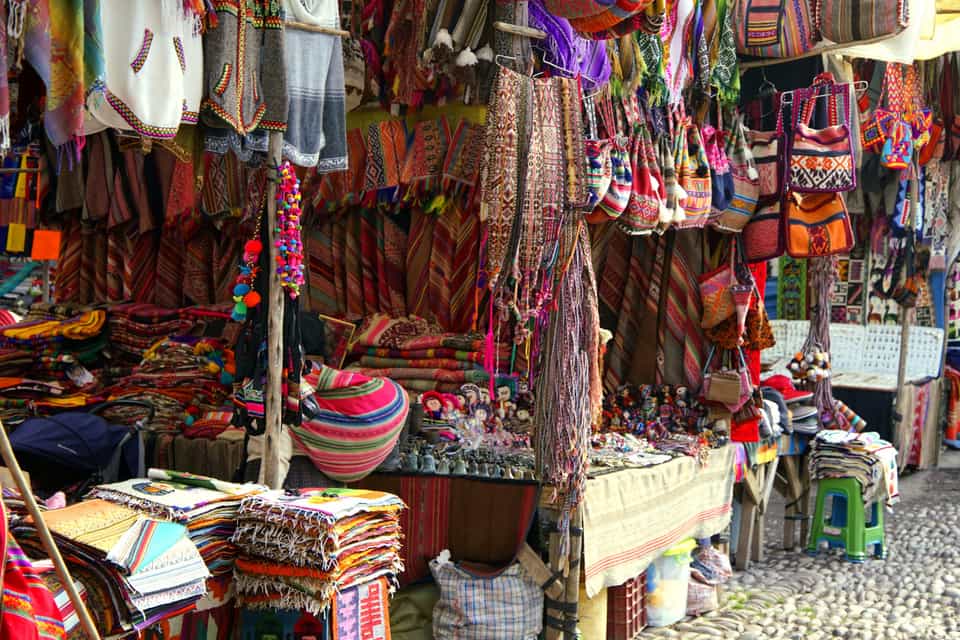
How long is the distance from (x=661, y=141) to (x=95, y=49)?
3169 millimetres

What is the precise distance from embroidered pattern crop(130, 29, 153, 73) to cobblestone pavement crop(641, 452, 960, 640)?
3987mm

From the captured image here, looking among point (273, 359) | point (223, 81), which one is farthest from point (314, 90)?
point (273, 359)

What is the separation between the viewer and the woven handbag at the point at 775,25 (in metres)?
5.90

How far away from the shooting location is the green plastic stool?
7.28 metres

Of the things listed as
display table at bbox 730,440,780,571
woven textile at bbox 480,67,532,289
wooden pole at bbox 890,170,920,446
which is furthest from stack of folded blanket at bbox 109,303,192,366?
wooden pole at bbox 890,170,920,446

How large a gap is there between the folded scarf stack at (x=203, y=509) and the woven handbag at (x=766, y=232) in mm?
3869

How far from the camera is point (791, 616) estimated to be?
6.03 metres

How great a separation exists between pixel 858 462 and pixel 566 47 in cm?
419

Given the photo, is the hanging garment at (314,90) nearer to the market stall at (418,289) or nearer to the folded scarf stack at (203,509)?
the market stall at (418,289)

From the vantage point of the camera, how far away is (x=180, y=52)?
3180 millimetres

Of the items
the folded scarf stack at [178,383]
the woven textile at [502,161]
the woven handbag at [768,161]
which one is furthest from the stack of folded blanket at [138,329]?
the woven handbag at [768,161]

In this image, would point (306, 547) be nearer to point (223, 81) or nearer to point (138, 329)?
point (223, 81)

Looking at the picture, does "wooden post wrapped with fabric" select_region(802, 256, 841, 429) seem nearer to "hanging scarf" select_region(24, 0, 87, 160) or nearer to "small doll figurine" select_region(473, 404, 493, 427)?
"small doll figurine" select_region(473, 404, 493, 427)

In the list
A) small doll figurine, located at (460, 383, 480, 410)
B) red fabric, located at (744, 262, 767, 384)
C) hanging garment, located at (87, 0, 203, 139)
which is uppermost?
hanging garment, located at (87, 0, 203, 139)
